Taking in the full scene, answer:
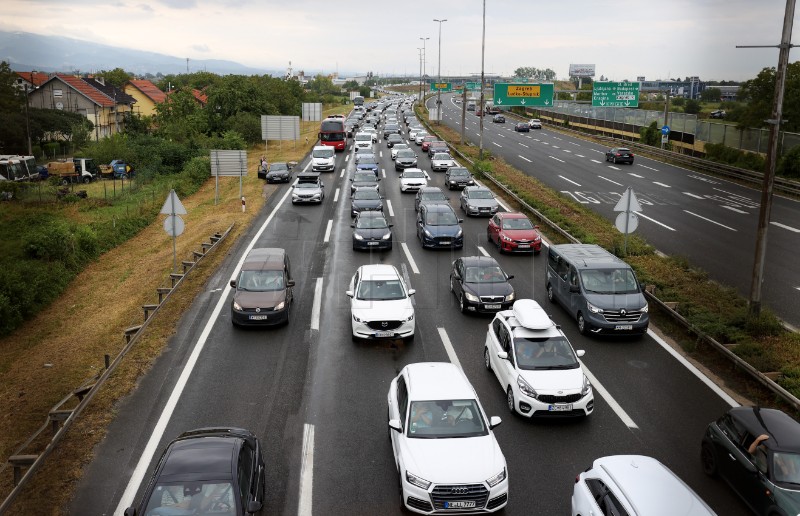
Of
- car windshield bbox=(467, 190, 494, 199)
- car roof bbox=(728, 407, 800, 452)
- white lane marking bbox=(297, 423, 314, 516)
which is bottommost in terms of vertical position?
white lane marking bbox=(297, 423, 314, 516)

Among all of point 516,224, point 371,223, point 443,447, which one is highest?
point 516,224

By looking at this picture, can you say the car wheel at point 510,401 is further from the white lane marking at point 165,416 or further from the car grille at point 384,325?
the white lane marking at point 165,416

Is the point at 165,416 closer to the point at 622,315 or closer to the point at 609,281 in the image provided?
the point at 622,315

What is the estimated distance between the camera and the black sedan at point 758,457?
934 cm

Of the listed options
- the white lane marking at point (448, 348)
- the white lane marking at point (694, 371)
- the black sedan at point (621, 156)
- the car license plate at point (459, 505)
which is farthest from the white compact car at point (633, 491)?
the black sedan at point (621, 156)

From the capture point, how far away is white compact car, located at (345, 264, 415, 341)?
16875 mm

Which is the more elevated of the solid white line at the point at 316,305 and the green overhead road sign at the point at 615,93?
the green overhead road sign at the point at 615,93

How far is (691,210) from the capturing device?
3516 centimetres

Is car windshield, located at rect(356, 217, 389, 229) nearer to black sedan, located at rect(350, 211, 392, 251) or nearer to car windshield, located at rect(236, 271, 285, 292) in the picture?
black sedan, located at rect(350, 211, 392, 251)

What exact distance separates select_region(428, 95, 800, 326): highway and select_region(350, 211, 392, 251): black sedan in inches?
442

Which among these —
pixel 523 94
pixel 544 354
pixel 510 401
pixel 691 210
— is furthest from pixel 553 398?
pixel 523 94

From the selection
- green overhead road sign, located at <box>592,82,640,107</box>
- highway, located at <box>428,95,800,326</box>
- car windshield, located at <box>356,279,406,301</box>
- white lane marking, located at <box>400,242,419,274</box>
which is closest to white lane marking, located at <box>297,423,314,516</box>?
car windshield, located at <box>356,279,406,301</box>

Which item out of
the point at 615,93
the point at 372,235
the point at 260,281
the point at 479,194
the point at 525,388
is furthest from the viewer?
the point at 615,93

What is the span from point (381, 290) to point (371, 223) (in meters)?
9.41
